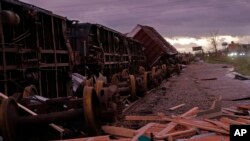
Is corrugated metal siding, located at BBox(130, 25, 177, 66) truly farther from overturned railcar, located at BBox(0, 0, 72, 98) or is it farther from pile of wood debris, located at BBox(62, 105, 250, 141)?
pile of wood debris, located at BBox(62, 105, 250, 141)

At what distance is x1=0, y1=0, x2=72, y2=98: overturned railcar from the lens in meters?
9.40

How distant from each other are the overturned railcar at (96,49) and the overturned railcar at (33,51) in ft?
4.83

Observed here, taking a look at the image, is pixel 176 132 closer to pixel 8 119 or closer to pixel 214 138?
pixel 214 138

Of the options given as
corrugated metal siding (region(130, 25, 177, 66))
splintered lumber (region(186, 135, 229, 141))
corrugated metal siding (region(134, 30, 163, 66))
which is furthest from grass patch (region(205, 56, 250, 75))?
splintered lumber (region(186, 135, 229, 141))

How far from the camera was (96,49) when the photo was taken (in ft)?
57.9

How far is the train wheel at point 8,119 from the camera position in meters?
6.76

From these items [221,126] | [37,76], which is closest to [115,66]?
[37,76]

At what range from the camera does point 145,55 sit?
36812 millimetres

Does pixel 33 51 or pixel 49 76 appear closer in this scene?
pixel 33 51

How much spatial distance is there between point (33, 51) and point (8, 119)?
423cm

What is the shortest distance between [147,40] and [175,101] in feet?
69.1

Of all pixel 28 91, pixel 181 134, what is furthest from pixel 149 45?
pixel 181 134

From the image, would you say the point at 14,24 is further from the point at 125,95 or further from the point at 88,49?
the point at 88,49

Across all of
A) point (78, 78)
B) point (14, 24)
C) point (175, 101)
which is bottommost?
point (175, 101)
